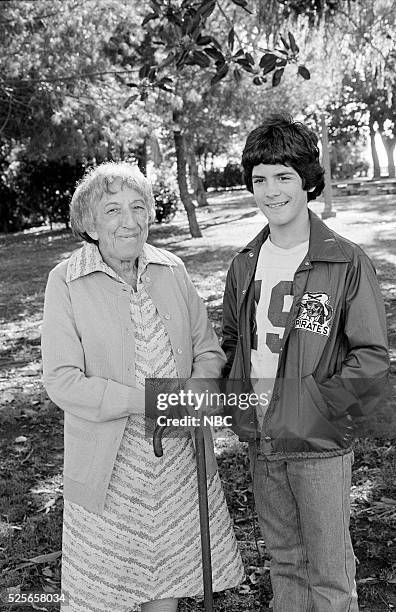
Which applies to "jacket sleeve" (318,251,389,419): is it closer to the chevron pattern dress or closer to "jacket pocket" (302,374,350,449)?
"jacket pocket" (302,374,350,449)

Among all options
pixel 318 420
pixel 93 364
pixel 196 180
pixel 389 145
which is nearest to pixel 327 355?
pixel 318 420

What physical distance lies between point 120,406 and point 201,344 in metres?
0.39

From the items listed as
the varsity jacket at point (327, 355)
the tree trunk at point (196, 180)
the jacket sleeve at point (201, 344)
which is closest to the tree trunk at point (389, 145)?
the tree trunk at point (196, 180)

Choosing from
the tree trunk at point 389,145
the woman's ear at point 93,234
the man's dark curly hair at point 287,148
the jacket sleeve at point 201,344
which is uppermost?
the man's dark curly hair at point 287,148

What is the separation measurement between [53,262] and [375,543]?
11171 millimetres

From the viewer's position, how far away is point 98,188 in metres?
2.39

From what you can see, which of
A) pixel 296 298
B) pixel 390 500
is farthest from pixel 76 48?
pixel 296 298

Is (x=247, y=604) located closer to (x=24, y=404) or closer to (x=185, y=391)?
(x=185, y=391)

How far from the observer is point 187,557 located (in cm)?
245

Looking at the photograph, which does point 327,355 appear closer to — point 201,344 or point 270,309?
point 270,309

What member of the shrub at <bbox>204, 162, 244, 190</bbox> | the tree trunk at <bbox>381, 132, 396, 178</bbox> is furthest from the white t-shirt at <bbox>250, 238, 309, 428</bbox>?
the tree trunk at <bbox>381, 132, 396, 178</bbox>

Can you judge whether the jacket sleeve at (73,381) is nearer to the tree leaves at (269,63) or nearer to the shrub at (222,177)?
the tree leaves at (269,63)

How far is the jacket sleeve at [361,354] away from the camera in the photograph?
6.72 feet

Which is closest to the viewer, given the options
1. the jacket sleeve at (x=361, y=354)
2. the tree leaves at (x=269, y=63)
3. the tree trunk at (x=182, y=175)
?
the jacket sleeve at (x=361, y=354)
